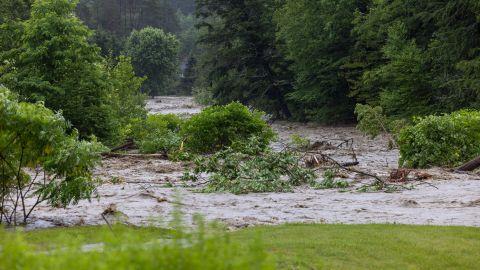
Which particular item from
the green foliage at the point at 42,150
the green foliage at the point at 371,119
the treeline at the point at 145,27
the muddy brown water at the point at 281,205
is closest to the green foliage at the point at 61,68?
the muddy brown water at the point at 281,205

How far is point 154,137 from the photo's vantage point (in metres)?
26.6

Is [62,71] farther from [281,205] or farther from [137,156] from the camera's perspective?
[281,205]

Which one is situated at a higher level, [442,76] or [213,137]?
[442,76]

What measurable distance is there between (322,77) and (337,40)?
8.69 ft

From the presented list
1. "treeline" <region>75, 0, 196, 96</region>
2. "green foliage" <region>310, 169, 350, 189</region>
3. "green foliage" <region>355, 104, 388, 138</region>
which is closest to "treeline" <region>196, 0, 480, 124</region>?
"green foliage" <region>355, 104, 388, 138</region>

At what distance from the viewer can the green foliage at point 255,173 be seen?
15953 mm

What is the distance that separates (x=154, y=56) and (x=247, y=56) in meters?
54.9

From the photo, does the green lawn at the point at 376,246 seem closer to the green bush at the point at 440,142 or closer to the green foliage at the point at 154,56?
the green bush at the point at 440,142

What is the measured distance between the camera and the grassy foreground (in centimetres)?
749

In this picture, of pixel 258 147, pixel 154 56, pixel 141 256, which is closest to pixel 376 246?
pixel 141 256

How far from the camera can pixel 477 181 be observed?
16.3m

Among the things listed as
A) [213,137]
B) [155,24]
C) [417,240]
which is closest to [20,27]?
[213,137]

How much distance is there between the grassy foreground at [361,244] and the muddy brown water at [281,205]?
48.4 inches

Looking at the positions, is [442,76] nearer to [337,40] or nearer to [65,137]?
[337,40]
